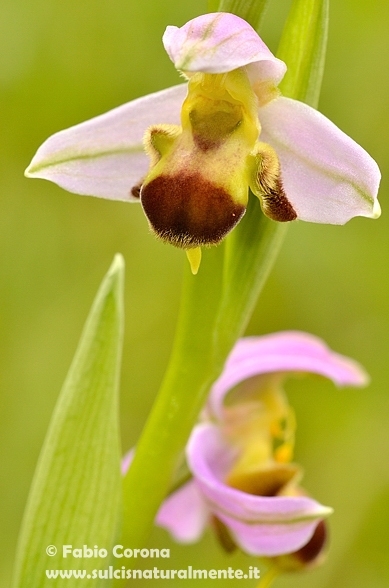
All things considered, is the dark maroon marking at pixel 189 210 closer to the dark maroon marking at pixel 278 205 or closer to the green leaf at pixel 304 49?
the dark maroon marking at pixel 278 205

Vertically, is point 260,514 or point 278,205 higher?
point 278,205

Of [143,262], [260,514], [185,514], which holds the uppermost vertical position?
[260,514]

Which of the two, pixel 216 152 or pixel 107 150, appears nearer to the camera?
pixel 216 152

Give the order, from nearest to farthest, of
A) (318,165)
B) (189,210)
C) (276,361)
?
(189,210) → (318,165) → (276,361)

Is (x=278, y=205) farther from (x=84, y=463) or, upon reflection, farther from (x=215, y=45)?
(x=84, y=463)

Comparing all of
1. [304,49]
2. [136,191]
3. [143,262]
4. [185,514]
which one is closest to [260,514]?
[185,514]

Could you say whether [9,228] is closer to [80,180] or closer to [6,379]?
[6,379]

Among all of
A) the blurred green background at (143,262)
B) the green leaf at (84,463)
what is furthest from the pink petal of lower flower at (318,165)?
the blurred green background at (143,262)

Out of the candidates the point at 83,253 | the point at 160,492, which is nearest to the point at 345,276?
the point at 83,253
